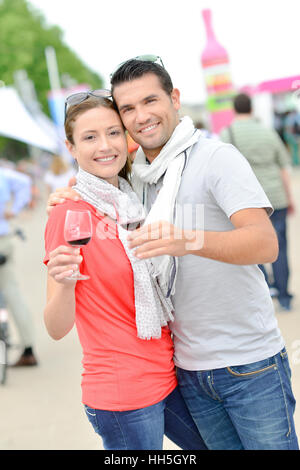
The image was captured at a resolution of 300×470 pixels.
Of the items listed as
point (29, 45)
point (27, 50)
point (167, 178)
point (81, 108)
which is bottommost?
point (167, 178)

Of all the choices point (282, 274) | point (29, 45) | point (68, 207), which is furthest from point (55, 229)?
point (29, 45)

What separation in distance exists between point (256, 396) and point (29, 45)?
125 feet

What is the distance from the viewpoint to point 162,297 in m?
2.33

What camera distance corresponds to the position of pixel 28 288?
31.3ft

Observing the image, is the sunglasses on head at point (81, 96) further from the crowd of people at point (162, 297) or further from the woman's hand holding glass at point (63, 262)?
the woman's hand holding glass at point (63, 262)

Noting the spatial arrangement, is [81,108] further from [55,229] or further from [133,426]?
[133,426]

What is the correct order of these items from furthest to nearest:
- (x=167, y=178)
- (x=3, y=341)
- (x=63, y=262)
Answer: (x=3, y=341)
(x=167, y=178)
(x=63, y=262)

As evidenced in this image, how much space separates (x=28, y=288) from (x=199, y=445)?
7.29 meters

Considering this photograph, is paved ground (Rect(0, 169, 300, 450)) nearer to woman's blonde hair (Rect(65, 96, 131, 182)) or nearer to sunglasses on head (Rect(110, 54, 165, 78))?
woman's blonde hair (Rect(65, 96, 131, 182))

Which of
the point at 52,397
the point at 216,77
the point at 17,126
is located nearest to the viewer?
the point at 52,397

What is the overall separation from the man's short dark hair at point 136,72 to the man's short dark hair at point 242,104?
11.6ft

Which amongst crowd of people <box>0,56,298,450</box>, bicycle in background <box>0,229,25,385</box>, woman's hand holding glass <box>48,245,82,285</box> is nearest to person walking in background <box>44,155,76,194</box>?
bicycle in background <box>0,229,25,385</box>
